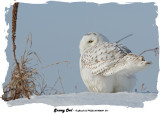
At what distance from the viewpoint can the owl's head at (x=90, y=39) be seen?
202 inches

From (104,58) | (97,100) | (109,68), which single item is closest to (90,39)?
(104,58)

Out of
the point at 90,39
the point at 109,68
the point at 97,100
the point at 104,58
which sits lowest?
the point at 97,100

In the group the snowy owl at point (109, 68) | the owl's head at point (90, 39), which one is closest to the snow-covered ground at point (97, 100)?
the snowy owl at point (109, 68)

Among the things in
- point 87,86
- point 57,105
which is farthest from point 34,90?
point 57,105

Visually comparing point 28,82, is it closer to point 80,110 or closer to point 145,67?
point 80,110

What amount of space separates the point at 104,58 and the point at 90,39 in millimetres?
743

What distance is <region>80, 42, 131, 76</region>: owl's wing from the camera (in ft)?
14.5

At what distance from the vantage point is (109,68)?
4.42 metres

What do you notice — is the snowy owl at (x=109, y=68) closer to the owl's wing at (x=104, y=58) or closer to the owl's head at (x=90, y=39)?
the owl's wing at (x=104, y=58)

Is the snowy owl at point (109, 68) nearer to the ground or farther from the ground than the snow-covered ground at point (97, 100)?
farther from the ground

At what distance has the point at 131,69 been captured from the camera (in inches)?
169

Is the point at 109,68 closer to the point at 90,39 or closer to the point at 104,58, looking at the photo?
the point at 104,58

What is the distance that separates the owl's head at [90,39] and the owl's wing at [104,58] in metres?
0.25

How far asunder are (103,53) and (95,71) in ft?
0.99
